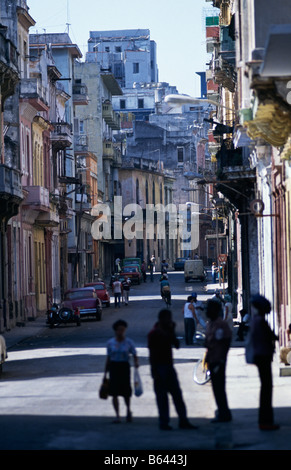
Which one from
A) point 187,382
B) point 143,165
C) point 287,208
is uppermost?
point 143,165

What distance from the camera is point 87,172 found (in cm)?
8525

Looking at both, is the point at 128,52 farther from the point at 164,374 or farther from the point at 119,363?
the point at 164,374

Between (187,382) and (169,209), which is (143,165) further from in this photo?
(187,382)

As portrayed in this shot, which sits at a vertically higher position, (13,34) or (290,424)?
(13,34)

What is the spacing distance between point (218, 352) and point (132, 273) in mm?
68373

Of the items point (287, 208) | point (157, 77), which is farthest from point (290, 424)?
point (157, 77)

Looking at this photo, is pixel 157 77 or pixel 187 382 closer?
pixel 187 382

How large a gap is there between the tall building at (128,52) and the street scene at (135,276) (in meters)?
35.1

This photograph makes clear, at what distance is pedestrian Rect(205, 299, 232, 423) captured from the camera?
50.4 feet

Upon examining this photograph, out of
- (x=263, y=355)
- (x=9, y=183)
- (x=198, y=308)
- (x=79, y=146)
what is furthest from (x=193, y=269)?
(x=263, y=355)

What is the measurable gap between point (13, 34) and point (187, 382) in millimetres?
29016

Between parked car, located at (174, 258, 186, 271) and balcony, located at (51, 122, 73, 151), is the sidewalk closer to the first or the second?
balcony, located at (51, 122, 73, 151)

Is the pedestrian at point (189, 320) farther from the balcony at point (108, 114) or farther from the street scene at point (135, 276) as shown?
the balcony at point (108, 114)

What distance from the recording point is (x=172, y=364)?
49.6 feet
